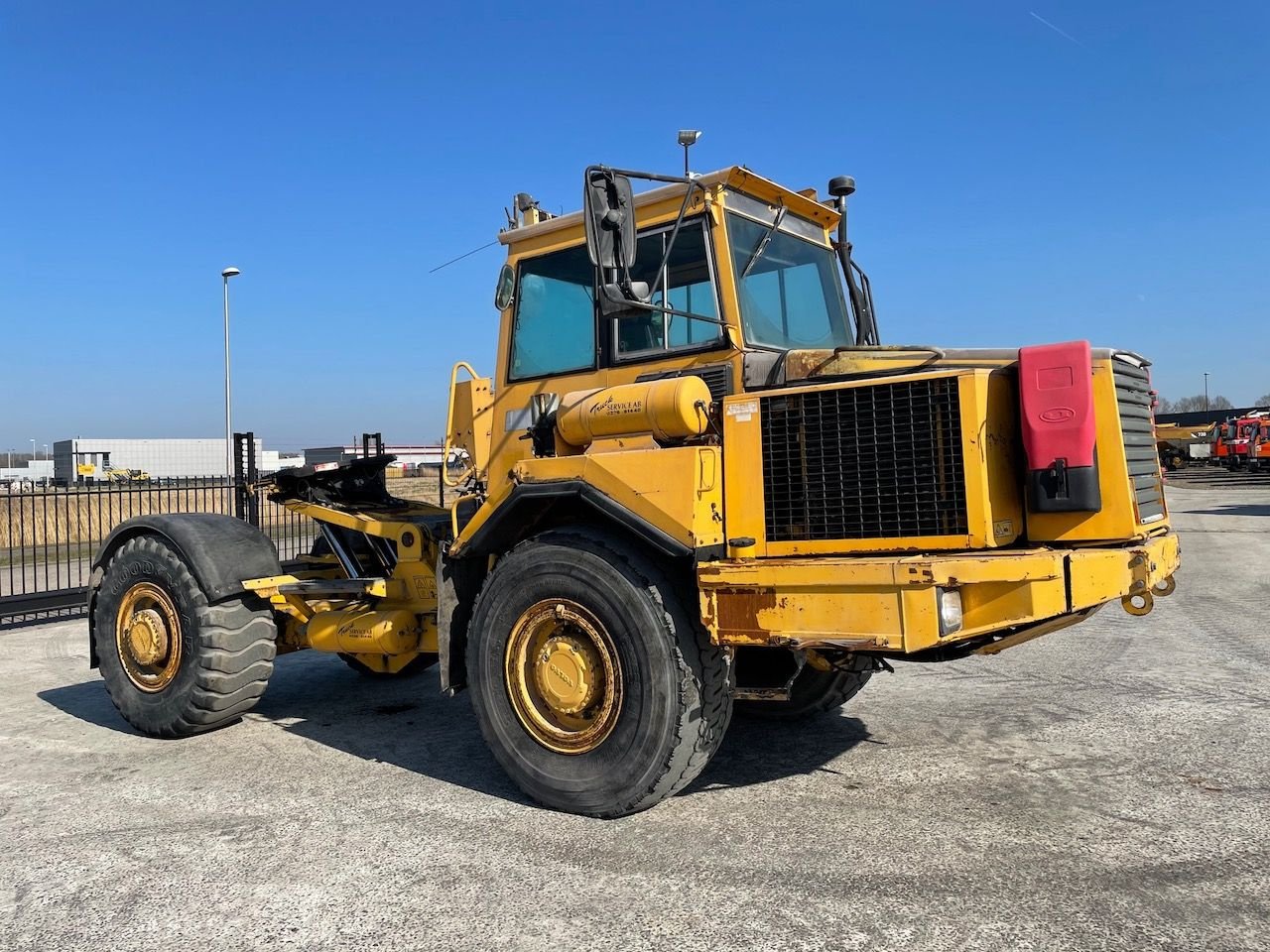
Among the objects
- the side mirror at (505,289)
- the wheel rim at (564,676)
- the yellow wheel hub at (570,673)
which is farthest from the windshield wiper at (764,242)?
the yellow wheel hub at (570,673)

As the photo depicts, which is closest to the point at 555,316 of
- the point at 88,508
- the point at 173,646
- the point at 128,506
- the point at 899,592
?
the point at 899,592

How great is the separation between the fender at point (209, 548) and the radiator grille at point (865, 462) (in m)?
3.59

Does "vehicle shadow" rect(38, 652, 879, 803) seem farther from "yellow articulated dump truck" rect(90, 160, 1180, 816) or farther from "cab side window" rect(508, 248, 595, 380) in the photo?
"cab side window" rect(508, 248, 595, 380)

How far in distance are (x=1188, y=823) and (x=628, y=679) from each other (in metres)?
2.41

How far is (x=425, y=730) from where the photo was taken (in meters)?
6.09

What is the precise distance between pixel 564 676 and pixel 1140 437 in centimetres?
286

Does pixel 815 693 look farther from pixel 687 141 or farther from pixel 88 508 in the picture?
pixel 88 508

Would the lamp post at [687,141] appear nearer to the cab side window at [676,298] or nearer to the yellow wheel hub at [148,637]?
the cab side window at [676,298]

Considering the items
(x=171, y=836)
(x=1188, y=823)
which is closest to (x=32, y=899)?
(x=171, y=836)

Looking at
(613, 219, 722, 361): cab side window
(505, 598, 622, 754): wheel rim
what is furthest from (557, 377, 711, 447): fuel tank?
(505, 598, 622, 754): wheel rim

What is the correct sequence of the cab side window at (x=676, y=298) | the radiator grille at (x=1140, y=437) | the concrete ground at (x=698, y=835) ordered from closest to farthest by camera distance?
the concrete ground at (x=698, y=835) < the radiator grille at (x=1140, y=437) < the cab side window at (x=676, y=298)

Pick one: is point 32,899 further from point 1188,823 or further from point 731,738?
point 1188,823

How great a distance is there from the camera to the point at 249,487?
748 centimetres

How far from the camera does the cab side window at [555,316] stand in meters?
5.17
